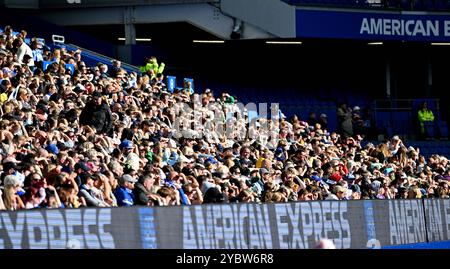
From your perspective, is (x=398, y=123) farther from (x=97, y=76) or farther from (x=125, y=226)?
(x=125, y=226)

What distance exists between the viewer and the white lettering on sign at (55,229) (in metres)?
13.6

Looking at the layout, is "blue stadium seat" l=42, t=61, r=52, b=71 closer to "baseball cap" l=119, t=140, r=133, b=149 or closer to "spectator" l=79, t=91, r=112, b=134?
"spectator" l=79, t=91, r=112, b=134

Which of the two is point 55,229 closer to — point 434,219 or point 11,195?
point 11,195

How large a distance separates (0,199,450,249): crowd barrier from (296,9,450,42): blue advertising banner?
13994 mm

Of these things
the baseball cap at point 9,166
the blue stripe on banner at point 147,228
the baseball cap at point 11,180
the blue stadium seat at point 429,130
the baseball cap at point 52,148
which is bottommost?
the blue stripe on banner at point 147,228

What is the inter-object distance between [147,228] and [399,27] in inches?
902

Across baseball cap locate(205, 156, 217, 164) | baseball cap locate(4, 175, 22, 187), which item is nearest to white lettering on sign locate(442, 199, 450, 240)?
baseball cap locate(205, 156, 217, 164)

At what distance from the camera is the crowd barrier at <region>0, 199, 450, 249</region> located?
46.2ft

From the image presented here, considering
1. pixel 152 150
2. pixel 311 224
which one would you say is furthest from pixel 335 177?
pixel 311 224

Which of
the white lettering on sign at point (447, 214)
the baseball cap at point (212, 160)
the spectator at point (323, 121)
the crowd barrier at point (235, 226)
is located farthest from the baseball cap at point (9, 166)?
the spectator at point (323, 121)

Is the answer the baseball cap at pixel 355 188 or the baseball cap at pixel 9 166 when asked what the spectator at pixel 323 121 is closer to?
the baseball cap at pixel 355 188

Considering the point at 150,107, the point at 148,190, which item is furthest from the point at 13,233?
the point at 150,107

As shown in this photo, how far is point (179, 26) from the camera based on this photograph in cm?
3612
